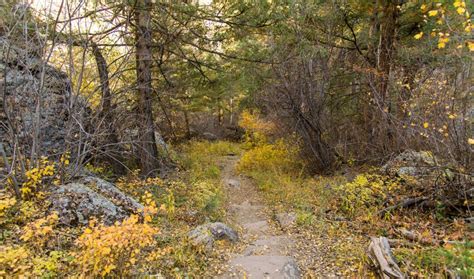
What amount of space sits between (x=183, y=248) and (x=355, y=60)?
7744 mm

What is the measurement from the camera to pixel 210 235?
4090 mm

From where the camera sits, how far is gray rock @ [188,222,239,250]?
3925 millimetres

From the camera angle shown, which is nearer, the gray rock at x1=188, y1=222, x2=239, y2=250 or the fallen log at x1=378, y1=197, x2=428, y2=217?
the gray rock at x1=188, y1=222, x2=239, y2=250

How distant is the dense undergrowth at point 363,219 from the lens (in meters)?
3.09

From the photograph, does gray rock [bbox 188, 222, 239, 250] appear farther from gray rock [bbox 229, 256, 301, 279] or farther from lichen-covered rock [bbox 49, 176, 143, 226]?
lichen-covered rock [bbox 49, 176, 143, 226]

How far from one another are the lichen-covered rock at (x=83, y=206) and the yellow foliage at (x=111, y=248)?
82 cm

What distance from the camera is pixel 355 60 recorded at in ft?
28.4

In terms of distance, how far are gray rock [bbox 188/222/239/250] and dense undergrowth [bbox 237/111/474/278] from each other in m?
1.20

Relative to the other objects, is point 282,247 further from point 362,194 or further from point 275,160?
point 275,160

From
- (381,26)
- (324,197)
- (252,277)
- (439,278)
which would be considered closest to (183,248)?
(252,277)

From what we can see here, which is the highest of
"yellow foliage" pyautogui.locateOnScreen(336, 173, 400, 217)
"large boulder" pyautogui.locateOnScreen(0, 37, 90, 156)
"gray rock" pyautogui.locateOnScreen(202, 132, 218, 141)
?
"large boulder" pyautogui.locateOnScreen(0, 37, 90, 156)

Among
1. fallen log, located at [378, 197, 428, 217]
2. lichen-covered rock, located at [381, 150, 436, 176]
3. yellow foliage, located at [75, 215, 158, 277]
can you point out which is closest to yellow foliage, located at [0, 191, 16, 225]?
yellow foliage, located at [75, 215, 158, 277]

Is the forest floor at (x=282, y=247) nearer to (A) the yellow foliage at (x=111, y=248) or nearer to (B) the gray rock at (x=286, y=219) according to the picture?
(B) the gray rock at (x=286, y=219)

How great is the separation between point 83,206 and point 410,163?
622 centimetres
